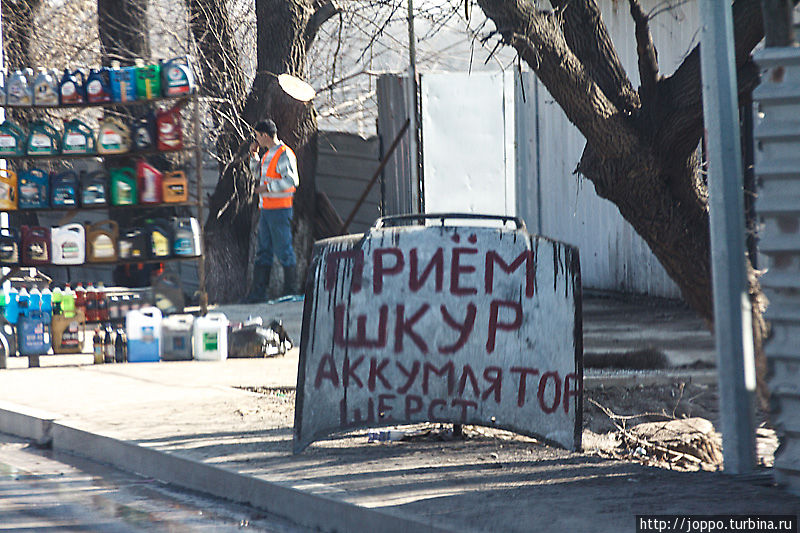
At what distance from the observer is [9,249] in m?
12.6

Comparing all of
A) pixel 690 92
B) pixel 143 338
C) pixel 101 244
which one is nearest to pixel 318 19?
pixel 101 244

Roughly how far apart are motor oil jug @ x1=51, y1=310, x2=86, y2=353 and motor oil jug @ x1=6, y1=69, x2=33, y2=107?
2536 mm

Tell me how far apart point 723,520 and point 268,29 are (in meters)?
13.2

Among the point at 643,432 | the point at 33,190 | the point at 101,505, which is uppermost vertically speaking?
the point at 33,190

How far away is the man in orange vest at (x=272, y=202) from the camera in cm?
1388

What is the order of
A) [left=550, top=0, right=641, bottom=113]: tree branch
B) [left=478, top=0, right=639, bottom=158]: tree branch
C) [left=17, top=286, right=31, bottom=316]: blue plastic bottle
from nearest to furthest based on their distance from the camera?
[left=478, top=0, right=639, bottom=158]: tree branch, [left=550, top=0, right=641, bottom=113]: tree branch, [left=17, top=286, right=31, bottom=316]: blue plastic bottle

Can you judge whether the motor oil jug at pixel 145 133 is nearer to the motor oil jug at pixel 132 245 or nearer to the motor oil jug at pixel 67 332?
the motor oil jug at pixel 132 245

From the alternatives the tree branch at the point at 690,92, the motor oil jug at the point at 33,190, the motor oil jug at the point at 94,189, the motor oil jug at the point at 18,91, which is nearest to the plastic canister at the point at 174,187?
the motor oil jug at the point at 94,189

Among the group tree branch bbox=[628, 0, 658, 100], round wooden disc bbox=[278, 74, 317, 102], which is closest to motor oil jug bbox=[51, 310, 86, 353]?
round wooden disc bbox=[278, 74, 317, 102]

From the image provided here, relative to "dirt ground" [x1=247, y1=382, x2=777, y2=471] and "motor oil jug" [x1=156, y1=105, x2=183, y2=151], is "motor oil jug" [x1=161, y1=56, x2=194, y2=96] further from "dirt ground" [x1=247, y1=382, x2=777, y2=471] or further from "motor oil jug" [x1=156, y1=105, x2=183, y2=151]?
"dirt ground" [x1=247, y1=382, x2=777, y2=471]

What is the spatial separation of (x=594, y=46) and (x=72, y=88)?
6.64 meters

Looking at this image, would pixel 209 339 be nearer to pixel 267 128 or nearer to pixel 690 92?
pixel 267 128

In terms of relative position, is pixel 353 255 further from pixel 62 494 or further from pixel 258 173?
pixel 258 173

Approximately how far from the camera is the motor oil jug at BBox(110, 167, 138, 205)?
12.7m
